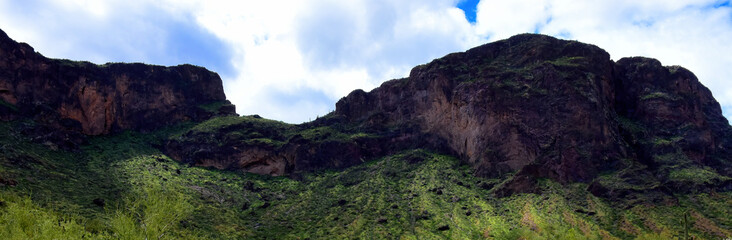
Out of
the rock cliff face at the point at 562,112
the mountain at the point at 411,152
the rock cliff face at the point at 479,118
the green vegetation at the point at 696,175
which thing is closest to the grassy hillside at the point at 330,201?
the mountain at the point at 411,152

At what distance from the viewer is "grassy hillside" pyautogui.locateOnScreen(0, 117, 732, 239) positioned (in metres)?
74.1

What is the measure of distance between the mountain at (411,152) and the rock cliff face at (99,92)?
0.42 metres

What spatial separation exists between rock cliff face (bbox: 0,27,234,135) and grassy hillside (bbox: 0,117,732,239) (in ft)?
28.8

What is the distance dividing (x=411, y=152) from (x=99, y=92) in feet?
284

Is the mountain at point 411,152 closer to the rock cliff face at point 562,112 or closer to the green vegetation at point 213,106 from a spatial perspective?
the rock cliff face at point 562,112

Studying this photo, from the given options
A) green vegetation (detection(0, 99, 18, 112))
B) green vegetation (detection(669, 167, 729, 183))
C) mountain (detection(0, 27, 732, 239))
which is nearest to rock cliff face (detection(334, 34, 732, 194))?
mountain (detection(0, 27, 732, 239))

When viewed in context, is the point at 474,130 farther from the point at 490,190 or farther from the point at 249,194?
the point at 249,194

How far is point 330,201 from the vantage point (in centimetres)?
10238

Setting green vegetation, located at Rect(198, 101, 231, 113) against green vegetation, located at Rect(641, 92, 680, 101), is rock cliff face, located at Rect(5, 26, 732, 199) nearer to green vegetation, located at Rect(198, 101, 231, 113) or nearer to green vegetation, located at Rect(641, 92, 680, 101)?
green vegetation, located at Rect(641, 92, 680, 101)

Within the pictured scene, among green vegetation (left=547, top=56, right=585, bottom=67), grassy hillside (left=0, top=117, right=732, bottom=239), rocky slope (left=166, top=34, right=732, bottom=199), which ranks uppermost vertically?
green vegetation (left=547, top=56, right=585, bottom=67)

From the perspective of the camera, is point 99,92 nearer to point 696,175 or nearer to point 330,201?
point 330,201

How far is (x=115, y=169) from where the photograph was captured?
103m

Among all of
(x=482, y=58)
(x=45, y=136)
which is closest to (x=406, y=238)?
(x=482, y=58)

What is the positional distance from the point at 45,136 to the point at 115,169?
1665cm
